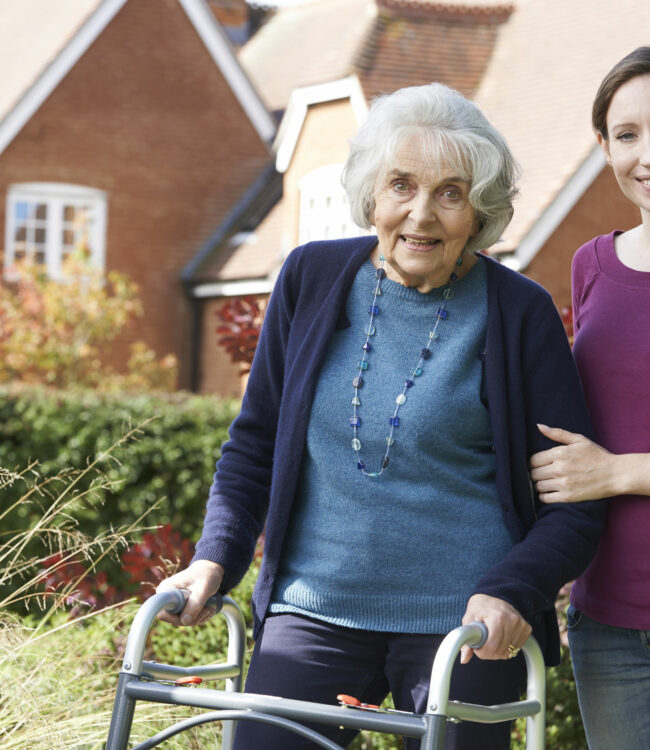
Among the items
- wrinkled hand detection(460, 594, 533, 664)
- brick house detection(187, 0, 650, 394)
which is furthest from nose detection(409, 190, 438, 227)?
brick house detection(187, 0, 650, 394)

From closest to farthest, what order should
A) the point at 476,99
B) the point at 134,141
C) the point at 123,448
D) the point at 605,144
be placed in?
A: the point at 605,144 < the point at 123,448 < the point at 476,99 < the point at 134,141

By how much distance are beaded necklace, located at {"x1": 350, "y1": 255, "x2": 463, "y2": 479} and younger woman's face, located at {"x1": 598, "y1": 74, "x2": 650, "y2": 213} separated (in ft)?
1.33

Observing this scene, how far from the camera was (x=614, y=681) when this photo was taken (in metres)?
2.83

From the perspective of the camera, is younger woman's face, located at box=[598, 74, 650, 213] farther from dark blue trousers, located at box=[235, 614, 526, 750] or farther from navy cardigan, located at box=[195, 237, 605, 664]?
dark blue trousers, located at box=[235, 614, 526, 750]

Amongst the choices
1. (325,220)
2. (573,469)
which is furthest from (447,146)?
(325,220)

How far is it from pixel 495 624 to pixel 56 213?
19.4m

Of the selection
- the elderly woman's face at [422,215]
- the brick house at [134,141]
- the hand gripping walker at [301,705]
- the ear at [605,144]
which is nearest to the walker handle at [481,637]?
the hand gripping walker at [301,705]

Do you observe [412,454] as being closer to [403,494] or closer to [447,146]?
[403,494]

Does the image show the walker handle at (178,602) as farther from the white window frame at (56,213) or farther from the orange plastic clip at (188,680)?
the white window frame at (56,213)

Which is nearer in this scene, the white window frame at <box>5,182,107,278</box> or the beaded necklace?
the beaded necklace

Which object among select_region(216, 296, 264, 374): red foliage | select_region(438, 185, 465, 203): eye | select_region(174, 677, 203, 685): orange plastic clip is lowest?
select_region(174, 677, 203, 685): orange plastic clip

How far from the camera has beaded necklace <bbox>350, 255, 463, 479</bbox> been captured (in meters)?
2.68

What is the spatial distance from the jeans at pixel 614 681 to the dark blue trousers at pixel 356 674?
179mm

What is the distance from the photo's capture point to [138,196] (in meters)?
21.5
